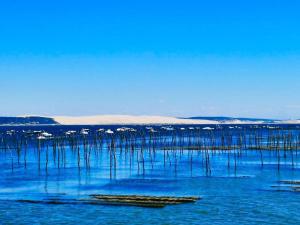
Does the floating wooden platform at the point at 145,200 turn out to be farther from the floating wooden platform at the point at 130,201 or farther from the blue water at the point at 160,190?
the blue water at the point at 160,190

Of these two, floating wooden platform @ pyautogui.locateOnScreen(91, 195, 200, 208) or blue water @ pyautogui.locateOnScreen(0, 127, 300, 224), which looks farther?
floating wooden platform @ pyautogui.locateOnScreen(91, 195, 200, 208)

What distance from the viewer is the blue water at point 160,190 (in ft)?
138

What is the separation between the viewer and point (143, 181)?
2491 inches

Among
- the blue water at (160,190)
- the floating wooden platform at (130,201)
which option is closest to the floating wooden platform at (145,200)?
the floating wooden platform at (130,201)

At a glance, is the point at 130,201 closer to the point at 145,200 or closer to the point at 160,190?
the point at 145,200

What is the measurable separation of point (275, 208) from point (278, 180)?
17579 millimetres

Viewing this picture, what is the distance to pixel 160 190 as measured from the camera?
5528 cm

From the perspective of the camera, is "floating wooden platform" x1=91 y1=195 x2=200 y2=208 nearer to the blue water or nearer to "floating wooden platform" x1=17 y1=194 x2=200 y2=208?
"floating wooden platform" x1=17 y1=194 x2=200 y2=208

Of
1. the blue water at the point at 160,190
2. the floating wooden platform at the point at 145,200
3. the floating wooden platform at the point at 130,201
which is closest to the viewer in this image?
the blue water at the point at 160,190

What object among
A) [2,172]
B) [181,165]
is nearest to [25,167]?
[2,172]

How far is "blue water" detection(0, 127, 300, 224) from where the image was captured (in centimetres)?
4197

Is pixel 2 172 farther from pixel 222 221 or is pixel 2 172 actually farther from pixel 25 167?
pixel 222 221

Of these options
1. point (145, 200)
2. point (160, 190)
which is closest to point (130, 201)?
point (145, 200)

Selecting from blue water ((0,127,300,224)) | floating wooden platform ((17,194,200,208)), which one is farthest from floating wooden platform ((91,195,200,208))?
blue water ((0,127,300,224))
